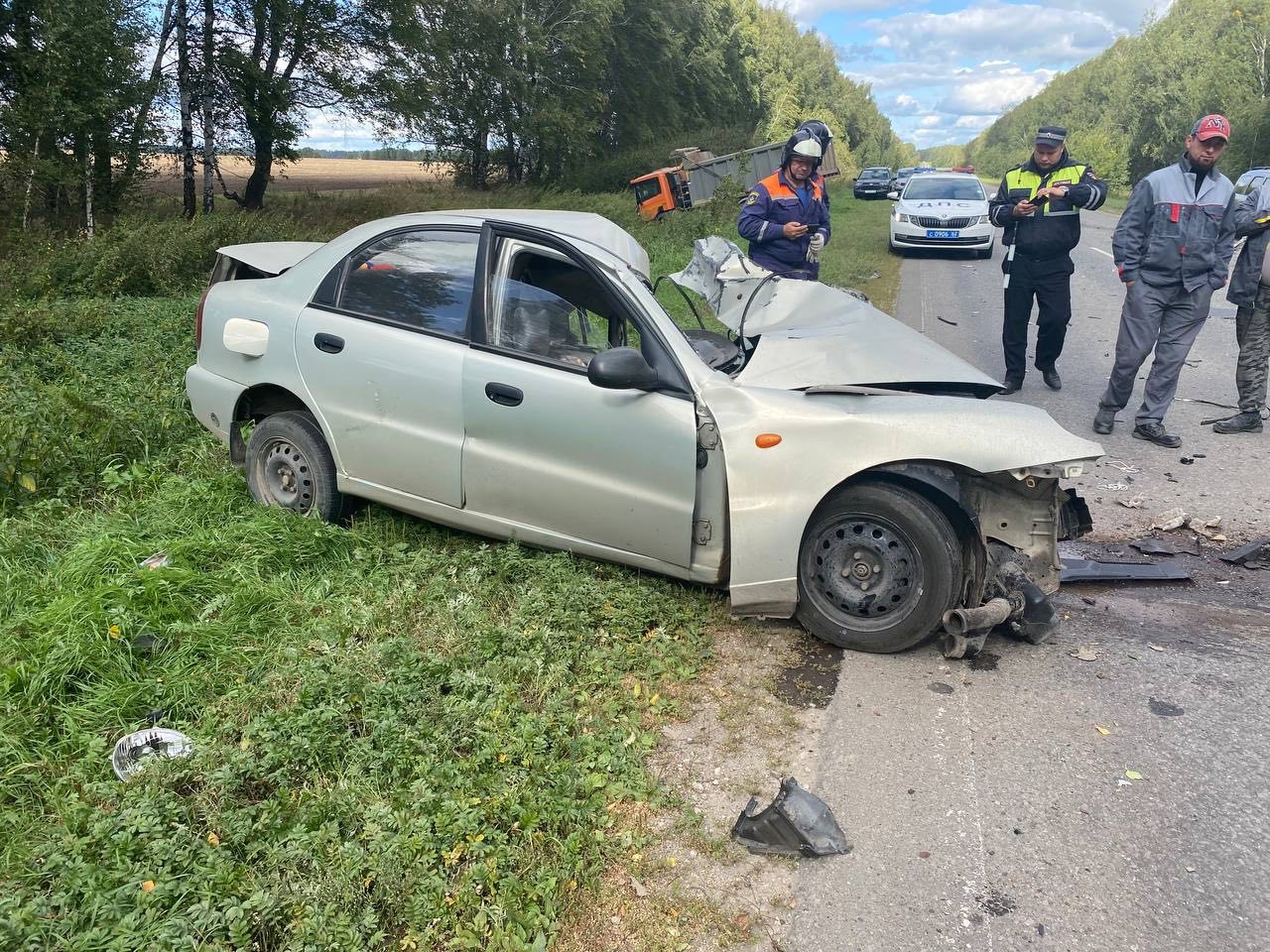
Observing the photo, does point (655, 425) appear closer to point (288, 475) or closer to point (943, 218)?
point (288, 475)

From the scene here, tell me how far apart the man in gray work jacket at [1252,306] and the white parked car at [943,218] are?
11720 mm

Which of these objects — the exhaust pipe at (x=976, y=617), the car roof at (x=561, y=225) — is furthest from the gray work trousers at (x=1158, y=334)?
the car roof at (x=561, y=225)

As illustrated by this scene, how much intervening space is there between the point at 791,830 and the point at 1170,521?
3.71 m

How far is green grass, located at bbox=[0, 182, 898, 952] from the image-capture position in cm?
239

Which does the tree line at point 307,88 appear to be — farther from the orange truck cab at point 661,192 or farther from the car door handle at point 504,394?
the car door handle at point 504,394

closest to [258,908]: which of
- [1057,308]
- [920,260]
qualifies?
[1057,308]

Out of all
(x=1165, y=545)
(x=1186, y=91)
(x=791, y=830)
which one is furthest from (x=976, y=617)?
(x=1186, y=91)

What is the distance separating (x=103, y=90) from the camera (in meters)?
12.8

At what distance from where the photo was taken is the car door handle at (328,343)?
437 centimetres

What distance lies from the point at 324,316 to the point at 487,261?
939 millimetres

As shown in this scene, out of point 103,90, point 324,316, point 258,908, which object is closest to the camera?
point 258,908

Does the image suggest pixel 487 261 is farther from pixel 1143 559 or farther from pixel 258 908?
pixel 1143 559

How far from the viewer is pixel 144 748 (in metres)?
3.00

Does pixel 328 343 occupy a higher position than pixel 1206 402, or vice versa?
pixel 328 343
